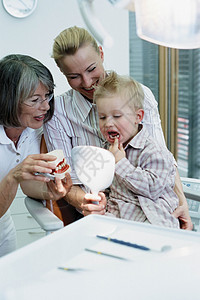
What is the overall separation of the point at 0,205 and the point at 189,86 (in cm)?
52

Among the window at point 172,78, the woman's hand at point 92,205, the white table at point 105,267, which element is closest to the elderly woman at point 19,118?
the woman's hand at point 92,205

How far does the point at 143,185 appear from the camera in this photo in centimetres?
86

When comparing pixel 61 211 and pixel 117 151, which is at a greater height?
pixel 117 151

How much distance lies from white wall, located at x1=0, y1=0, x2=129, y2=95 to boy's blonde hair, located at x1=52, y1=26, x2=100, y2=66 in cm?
4

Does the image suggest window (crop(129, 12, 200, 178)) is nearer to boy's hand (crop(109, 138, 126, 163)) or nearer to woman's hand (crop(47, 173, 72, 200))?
boy's hand (crop(109, 138, 126, 163))

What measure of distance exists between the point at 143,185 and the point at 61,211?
0.69 ft

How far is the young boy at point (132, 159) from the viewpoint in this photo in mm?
861

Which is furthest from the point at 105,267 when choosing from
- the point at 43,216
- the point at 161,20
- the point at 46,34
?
the point at 46,34

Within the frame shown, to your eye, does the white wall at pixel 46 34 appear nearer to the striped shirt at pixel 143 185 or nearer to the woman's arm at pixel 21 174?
the striped shirt at pixel 143 185

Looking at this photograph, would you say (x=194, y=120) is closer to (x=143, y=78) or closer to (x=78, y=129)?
(x=143, y=78)

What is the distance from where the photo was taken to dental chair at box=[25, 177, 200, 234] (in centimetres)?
82

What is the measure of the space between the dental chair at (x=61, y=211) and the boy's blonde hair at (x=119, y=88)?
26 cm

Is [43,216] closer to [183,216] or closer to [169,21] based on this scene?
[183,216]

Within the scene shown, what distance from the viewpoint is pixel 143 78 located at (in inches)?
38.3
